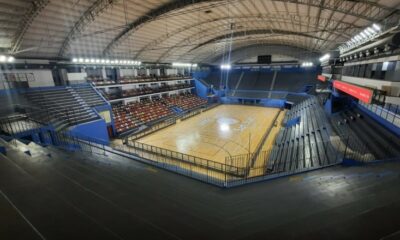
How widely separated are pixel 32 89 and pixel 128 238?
67.6 ft

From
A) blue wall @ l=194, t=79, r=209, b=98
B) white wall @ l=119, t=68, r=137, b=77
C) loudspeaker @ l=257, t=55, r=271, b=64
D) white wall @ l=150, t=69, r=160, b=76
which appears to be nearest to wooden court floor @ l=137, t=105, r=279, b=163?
blue wall @ l=194, t=79, r=209, b=98

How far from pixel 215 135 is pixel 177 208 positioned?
48.1 ft

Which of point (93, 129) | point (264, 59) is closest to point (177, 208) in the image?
point (93, 129)

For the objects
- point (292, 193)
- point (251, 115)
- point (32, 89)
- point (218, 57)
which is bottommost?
point (251, 115)

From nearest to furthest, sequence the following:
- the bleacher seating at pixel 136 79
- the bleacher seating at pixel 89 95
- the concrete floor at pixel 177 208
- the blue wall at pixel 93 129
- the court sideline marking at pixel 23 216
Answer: the court sideline marking at pixel 23 216 → the concrete floor at pixel 177 208 → the blue wall at pixel 93 129 → the bleacher seating at pixel 89 95 → the bleacher seating at pixel 136 79

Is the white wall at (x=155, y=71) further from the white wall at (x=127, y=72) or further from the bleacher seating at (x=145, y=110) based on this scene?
the bleacher seating at (x=145, y=110)

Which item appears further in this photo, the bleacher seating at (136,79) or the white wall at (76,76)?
the bleacher seating at (136,79)

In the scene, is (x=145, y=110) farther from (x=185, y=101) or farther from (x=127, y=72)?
(x=185, y=101)

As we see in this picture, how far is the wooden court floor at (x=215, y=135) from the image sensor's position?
15203mm

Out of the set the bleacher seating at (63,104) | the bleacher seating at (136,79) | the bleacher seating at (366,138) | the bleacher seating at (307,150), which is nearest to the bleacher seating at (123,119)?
the bleacher seating at (136,79)

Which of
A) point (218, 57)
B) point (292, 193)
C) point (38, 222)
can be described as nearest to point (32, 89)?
point (38, 222)

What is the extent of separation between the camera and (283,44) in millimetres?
34406

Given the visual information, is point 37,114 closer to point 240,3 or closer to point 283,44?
point 240,3

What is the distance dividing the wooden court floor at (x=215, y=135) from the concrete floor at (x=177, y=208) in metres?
8.21
